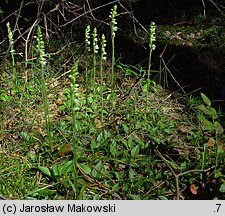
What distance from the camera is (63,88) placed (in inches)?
159

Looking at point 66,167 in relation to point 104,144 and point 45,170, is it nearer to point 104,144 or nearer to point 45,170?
point 45,170

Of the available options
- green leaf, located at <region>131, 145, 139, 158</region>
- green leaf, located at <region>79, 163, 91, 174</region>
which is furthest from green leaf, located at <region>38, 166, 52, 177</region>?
green leaf, located at <region>131, 145, 139, 158</region>

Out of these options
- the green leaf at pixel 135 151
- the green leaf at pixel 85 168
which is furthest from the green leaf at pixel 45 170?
the green leaf at pixel 135 151

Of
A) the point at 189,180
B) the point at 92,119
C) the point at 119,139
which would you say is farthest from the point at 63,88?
the point at 189,180

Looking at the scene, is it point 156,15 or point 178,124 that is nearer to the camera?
point 178,124

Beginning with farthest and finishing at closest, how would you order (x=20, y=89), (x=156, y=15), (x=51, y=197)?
(x=156, y=15)
(x=20, y=89)
(x=51, y=197)

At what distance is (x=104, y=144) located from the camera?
309 cm

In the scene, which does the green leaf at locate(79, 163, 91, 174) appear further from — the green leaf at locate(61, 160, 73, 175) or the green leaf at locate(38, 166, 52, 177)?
the green leaf at locate(38, 166, 52, 177)

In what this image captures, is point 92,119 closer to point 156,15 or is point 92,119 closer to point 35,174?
point 35,174

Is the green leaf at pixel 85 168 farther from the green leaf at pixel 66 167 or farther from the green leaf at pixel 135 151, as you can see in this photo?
the green leaf at pixel 135 151

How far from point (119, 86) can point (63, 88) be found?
56 cm

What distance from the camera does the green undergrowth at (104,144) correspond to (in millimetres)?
→ 2721

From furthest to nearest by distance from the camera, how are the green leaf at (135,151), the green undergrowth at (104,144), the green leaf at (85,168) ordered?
the green leaf at (135,151) → the green leaf at (85,168) → the green undergrowth at (104,144)

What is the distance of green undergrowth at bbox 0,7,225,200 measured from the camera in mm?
2721
